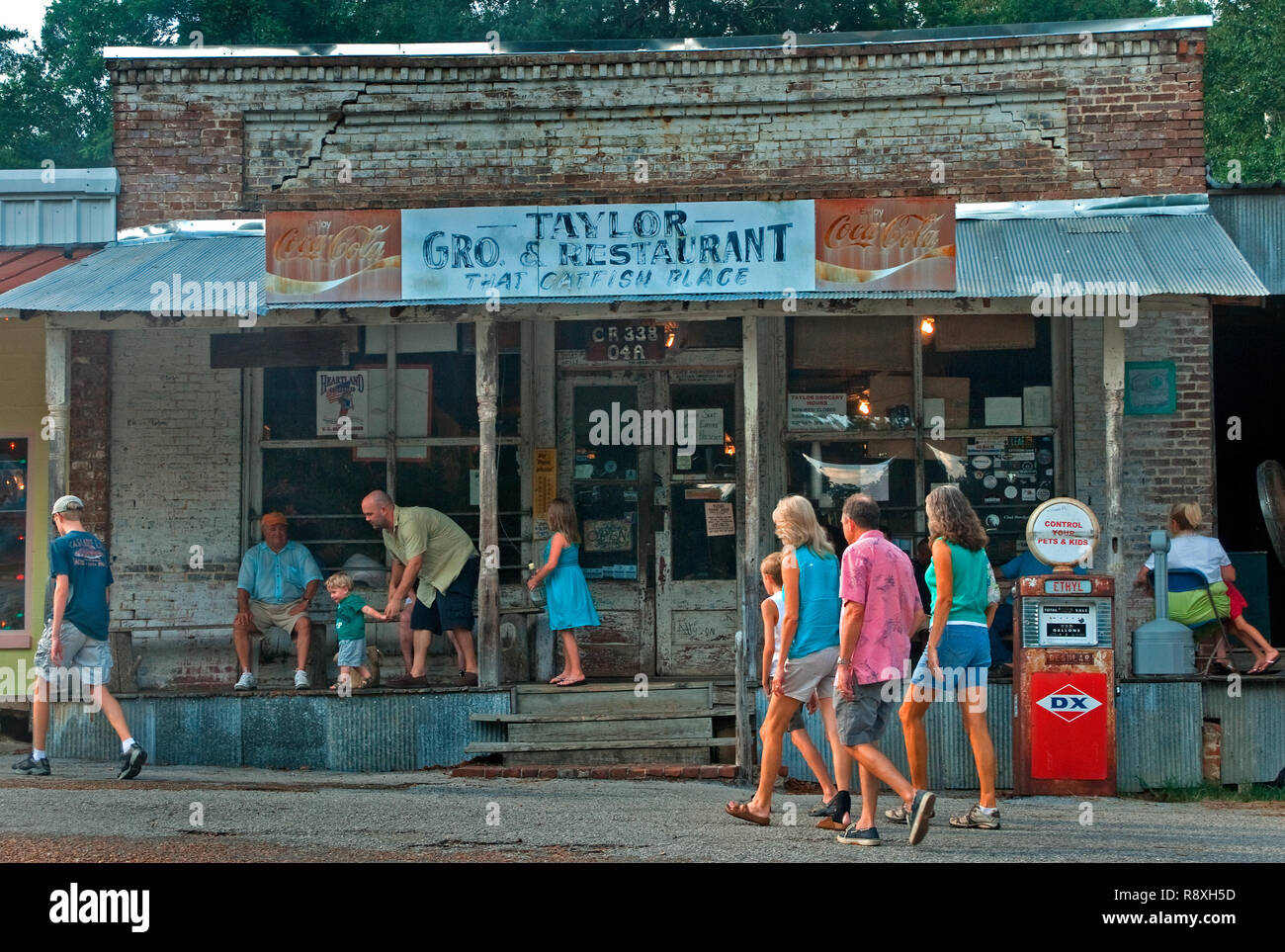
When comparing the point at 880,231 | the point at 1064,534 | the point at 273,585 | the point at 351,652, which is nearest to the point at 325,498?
the point at 273,585

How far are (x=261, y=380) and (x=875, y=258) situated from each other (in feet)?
17.9

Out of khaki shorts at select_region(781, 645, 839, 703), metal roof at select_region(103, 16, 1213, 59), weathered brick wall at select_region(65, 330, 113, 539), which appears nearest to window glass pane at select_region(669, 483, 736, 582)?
metal roof at select_region(103, 16, 1213, 59)

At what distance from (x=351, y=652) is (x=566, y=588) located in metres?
1.74

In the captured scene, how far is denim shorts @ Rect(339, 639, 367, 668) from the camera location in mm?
11055

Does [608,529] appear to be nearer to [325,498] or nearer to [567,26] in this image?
[325,498]

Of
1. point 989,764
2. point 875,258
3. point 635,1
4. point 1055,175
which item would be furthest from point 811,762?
point 635,1

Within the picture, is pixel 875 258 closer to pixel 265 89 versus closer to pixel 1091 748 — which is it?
pixel 1091 748

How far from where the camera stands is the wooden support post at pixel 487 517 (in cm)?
1087

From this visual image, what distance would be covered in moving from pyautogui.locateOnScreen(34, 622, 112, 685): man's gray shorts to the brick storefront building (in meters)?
2.22

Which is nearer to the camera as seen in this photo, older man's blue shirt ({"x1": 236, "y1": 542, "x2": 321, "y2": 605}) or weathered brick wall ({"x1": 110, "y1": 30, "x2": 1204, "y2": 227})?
older man's blue shirt ({"x1": 236, "y1": 542, "x2": 321, "y2": 605})

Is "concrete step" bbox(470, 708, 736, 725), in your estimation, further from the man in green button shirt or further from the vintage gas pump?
the vintage gas pump

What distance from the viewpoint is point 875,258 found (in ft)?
34.0

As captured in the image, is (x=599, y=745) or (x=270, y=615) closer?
(x=599, y=745)

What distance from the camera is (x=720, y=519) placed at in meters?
12.3
